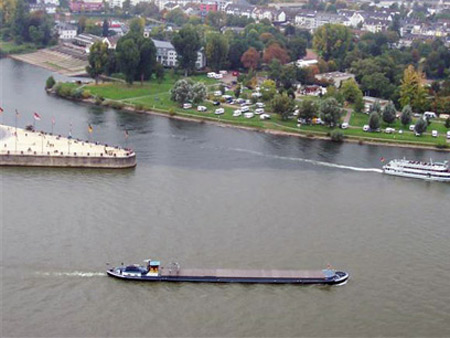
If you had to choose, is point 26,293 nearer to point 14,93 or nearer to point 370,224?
→ point 370,224

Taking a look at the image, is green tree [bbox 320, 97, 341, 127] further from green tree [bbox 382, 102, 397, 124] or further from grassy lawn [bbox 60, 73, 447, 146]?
green tree [bbox 382, 102, 397, 124]

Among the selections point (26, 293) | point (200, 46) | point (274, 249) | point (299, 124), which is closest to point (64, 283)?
point (26, 293)

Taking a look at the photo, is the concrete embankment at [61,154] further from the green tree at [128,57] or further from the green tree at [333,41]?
the green tree at [333,41]

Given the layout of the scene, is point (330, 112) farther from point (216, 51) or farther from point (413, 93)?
point (216, 51)

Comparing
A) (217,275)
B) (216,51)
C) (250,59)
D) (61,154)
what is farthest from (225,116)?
(217,275)

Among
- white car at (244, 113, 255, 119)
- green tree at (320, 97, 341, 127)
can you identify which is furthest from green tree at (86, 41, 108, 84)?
green tree at (320, 97, 341, 127)

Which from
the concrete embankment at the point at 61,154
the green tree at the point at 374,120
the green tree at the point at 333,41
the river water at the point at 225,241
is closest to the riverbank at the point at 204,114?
the green tree at the point at 374,120
